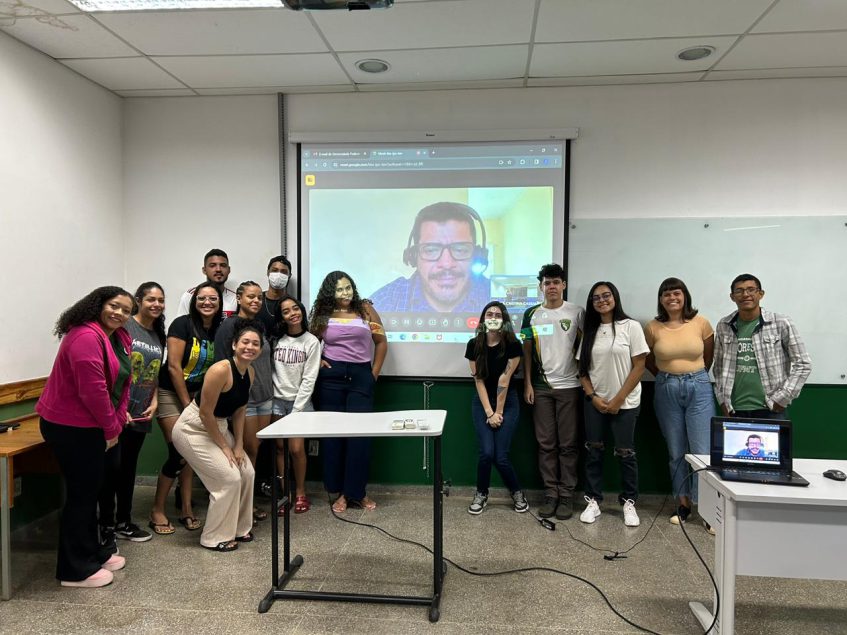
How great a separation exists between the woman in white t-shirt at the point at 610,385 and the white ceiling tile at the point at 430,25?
1.63m

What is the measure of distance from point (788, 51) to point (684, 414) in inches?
90.5

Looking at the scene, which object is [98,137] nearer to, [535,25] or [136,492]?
[136,492]

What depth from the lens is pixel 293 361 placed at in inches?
129

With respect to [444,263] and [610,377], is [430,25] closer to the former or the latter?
[444,263]

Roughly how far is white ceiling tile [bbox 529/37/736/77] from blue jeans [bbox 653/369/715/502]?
197cm

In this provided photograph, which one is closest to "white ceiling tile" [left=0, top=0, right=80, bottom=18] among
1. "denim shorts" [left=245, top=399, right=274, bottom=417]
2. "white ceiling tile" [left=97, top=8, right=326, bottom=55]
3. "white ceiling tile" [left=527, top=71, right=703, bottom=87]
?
"white ceiling tile" [left=97, top=8, right=326, bottom=55]

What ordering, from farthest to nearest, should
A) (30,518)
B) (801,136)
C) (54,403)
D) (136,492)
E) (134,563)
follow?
(136,492), (801,136), (30,518), (134,563), (54,403)

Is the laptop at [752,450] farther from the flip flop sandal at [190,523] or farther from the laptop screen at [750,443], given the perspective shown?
the flip flop sandal at [190,523]

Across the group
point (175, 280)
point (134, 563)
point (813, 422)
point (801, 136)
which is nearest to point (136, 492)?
point (134, 563)

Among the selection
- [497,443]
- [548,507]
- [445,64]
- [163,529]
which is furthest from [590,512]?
[445,64]

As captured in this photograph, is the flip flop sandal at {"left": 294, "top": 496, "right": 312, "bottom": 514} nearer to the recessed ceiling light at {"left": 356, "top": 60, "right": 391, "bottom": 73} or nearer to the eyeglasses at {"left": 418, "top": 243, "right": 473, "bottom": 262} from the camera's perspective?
the eyeglasses at {"left": 418, "top": 243, "right": 473, "bottom": 262}

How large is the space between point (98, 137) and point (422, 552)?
3.59 m

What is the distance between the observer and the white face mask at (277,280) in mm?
3453

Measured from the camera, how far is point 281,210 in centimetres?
377
